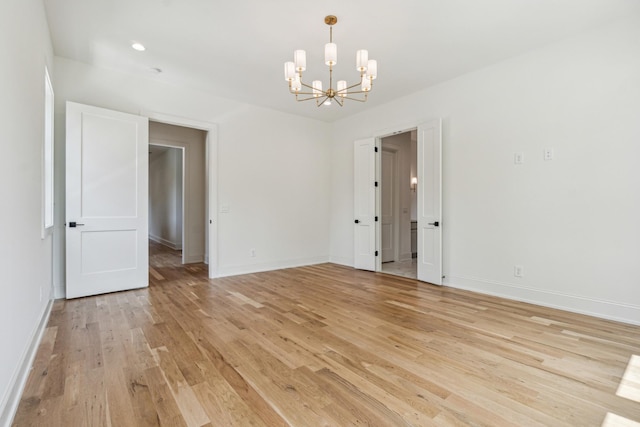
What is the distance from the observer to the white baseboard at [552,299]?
2.83 metres

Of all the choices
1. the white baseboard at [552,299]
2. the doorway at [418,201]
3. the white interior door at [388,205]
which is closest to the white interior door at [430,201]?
the doorway at [418,201]

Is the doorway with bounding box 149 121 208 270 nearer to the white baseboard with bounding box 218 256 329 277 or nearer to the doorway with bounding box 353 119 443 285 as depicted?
the white baseboard with bounding box 218 256 329 277

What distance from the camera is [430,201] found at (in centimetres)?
436

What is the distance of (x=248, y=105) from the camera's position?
511 cm

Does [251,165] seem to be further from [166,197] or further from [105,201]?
[166,197]

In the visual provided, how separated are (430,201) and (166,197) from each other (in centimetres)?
776

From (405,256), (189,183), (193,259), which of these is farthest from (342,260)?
(189,183)

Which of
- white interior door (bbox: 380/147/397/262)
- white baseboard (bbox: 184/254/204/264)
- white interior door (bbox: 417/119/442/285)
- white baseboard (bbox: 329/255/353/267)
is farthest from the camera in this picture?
white interior door (bbox: 380/147/397/262)

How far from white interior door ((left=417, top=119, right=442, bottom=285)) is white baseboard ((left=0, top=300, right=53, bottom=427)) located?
424 cm

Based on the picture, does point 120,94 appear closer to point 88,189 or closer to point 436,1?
point 88,189

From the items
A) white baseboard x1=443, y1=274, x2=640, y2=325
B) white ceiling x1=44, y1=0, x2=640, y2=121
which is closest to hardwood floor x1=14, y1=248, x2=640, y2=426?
white baseboard x1=443, y1=274, x2=640, y2=325

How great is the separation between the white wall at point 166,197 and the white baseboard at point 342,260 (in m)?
4.40

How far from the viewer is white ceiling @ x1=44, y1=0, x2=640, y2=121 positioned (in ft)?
8.72

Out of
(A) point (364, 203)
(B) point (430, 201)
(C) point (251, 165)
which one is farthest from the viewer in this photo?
(A) point (364, 203)
